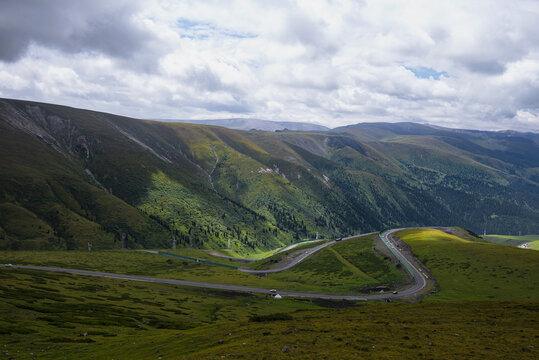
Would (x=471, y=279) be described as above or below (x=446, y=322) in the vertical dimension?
below

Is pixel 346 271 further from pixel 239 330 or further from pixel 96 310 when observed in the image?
pixel 239 330

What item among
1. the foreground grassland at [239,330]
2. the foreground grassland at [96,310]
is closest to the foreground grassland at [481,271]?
the foreground grassland at [239,330]

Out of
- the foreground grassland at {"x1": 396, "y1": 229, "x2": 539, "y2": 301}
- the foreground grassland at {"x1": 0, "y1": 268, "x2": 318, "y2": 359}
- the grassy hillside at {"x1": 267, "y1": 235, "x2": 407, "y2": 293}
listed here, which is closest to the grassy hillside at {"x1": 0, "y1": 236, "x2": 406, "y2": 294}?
the grassy hillside at {"x1": 267, "y1": 235, "x2": 407, "y2": 293}

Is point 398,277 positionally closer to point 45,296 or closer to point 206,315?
point 206,315

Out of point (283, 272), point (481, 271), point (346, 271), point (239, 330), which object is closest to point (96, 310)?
point (239, 330)

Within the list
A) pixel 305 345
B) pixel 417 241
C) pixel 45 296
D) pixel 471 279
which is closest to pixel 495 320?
pixel 305 345

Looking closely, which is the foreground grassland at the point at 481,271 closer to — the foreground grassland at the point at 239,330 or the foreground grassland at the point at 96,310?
the foreground grassland at the point at 239,330

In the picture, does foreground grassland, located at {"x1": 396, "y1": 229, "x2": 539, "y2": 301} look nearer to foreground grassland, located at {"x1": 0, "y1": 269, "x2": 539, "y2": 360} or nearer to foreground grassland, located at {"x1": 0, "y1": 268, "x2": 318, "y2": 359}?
foreground grassland, located at {"x1": 0, "y1": 269, "x2": 539, "y2": 360}
